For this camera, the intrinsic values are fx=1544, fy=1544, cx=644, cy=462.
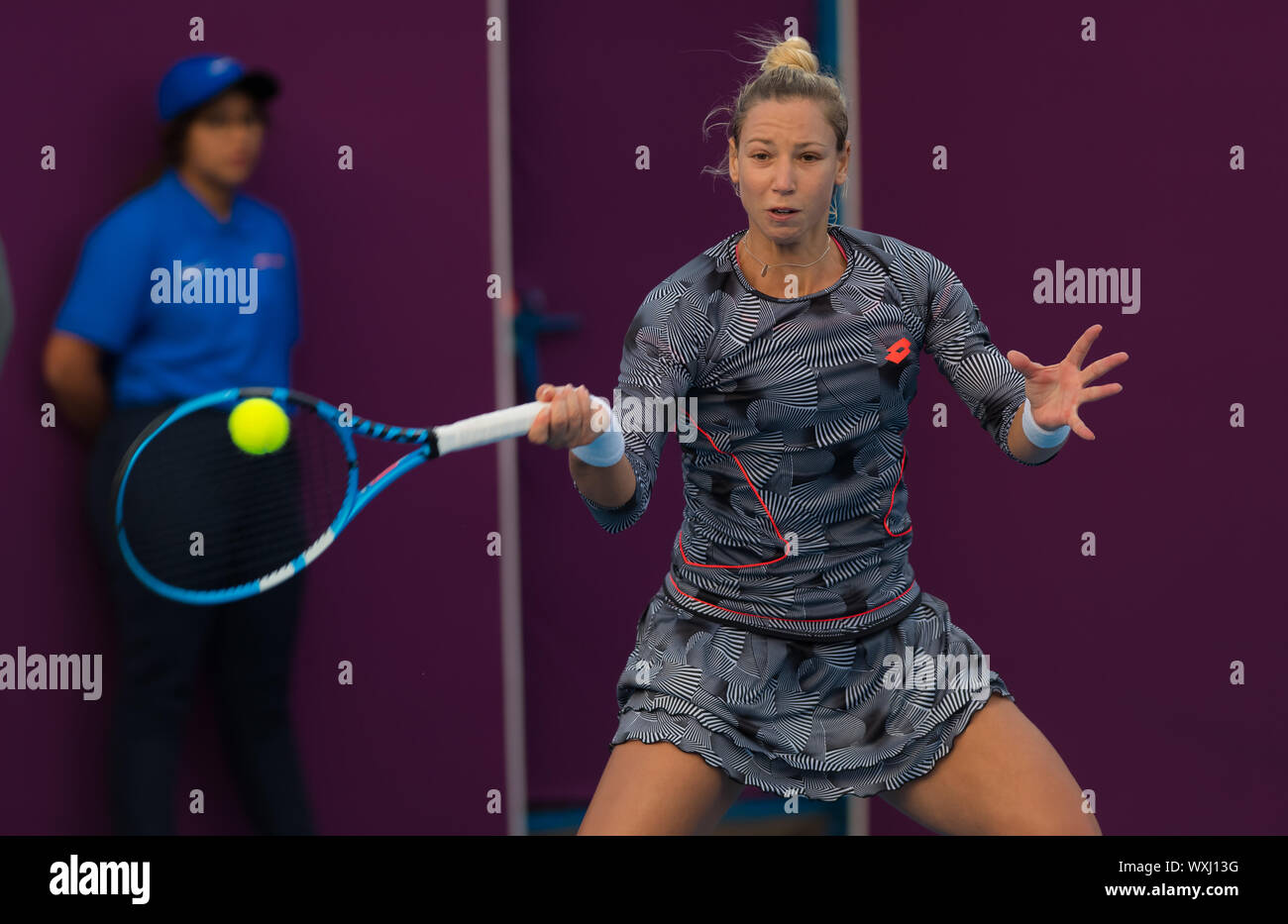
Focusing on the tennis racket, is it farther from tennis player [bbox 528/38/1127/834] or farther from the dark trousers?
tennis player [bbox 528/38/1127/834]

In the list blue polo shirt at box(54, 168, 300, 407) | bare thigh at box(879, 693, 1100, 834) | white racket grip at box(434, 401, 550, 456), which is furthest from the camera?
blue polo shirt at box(54, 168, 300, 407)

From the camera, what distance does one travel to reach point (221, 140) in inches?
124

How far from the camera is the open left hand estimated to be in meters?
2.24

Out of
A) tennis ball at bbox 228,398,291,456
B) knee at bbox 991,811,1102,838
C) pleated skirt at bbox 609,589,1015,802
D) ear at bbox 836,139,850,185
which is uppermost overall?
ear at bbox 836,139,850,185

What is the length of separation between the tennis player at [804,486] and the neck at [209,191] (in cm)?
121

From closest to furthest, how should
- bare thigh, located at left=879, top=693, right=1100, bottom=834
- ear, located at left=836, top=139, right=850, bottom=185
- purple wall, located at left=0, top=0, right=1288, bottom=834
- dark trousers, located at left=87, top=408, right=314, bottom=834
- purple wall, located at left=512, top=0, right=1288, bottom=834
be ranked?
bare thigh, located at left=879, top=693, right=1100, bottom=834
ear, located at left=836, top=139, right=850, bottom=185
dark trousers, located at left=87, top=408, right=314, bottom=834
purple wall, located at left=0, top=0, right=1288, bottom=834
purple wall, located at left=512, top=0, right=1288, bottom=834

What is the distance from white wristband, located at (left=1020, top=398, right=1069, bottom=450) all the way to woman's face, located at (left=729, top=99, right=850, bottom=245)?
1.40ft

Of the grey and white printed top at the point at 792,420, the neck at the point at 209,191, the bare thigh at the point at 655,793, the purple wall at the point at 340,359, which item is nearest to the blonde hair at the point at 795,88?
the grey and white printed top at the point at 792,420

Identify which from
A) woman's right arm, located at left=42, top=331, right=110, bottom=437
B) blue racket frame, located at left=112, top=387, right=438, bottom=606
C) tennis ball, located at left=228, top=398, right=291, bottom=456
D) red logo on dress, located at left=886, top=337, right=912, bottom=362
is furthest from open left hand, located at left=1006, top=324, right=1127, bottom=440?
woman's right arm, located at left=42, top=331, right=110, bottom=437

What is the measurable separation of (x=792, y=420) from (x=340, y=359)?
1.41m

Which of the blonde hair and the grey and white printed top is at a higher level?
the blonde hair

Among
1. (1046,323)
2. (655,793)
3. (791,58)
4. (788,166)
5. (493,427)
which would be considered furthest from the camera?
(1046,323)

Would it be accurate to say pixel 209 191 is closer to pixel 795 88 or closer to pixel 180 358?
pixel 180 358

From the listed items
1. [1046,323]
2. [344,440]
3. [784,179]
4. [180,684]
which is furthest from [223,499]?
[1046,323]
